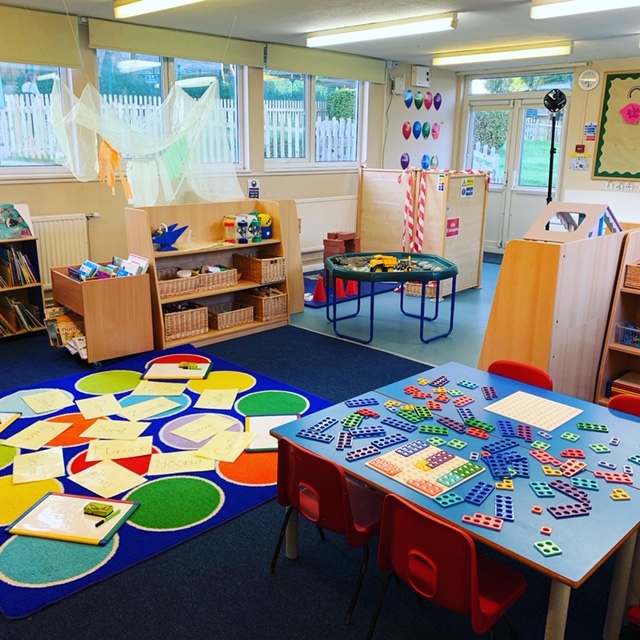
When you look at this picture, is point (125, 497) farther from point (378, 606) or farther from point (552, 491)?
point (552, 491)

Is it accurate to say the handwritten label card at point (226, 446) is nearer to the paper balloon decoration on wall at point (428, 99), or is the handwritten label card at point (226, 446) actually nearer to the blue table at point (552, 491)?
the blue table at point (552, 491)

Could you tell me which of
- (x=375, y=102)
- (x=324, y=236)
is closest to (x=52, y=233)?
(x=324, y=236)

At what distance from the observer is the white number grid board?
2.44m

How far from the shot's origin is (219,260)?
563 centimetres

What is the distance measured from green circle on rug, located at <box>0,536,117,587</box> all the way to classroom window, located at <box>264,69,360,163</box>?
5.62 m

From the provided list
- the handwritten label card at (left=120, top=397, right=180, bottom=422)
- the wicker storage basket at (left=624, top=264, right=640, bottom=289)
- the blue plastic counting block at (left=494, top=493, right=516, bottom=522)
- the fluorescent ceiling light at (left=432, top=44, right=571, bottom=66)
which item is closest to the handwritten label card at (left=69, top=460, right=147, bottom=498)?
the handwritten label card at (left=120, top=397, right=180, bottom=422)

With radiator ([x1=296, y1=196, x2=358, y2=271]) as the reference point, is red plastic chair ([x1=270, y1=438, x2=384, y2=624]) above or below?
below

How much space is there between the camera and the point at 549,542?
1.73 m

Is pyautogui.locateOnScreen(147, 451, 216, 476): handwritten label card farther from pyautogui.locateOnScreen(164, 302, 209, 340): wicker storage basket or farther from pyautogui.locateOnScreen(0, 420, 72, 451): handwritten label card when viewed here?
pyautogui.locateOnScreen(164, 302, 209, 340): wicker storage basket

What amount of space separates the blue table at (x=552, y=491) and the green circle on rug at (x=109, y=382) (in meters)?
2.16

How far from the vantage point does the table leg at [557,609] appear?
5.68 feet

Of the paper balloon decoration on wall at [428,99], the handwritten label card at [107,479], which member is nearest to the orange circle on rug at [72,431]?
the handwritten label card at [107,479]

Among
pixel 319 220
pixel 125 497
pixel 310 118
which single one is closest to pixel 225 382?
pixel 125 497

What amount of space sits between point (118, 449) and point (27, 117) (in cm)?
356
